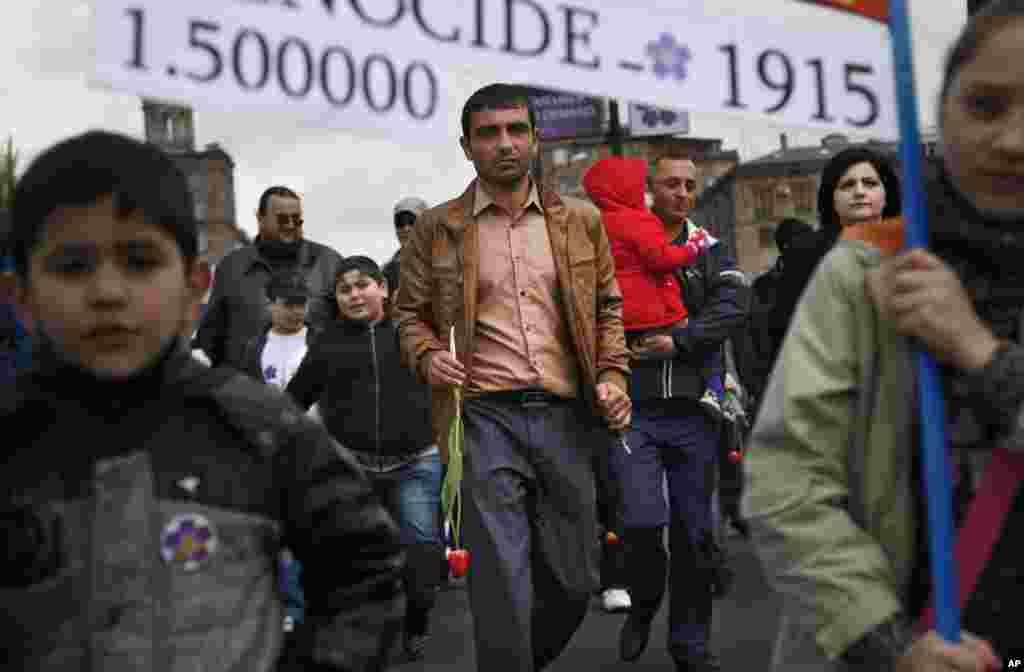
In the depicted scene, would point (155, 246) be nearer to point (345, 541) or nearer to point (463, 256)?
point (345, 541)

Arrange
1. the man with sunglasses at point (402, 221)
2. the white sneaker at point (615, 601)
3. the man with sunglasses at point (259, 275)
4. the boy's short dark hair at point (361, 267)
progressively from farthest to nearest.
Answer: the man with sunglasses at point (402, 221), the white sneaker at point (615, 601), the man with sunglasses at point (259, 275), the boy's short dark hair at point (361, 267)

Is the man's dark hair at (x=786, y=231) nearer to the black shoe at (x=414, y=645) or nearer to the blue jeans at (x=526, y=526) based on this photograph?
the black shoe at (x=414, y=645)

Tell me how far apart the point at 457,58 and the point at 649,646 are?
18.9 ft

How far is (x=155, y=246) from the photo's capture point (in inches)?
96.7

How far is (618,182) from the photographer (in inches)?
294

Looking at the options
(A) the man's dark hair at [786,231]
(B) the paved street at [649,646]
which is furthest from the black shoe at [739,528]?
(A) the man's dark hair at [786,231]

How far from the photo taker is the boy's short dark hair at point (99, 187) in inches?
95.7

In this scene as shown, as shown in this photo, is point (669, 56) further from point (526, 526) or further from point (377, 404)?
point (377, 404)

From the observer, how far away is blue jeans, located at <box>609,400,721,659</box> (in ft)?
23.1

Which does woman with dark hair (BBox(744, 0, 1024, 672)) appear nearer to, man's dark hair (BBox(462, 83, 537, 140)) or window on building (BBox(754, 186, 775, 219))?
man's dark hair (BBox(462, 83, 537, 140))

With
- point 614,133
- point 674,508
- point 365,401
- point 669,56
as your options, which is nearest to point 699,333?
point 674,508

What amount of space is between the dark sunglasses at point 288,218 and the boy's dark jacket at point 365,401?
88cm

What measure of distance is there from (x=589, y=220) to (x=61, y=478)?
3625mm

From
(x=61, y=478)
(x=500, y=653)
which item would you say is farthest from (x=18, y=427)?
(x=500, y=653)
